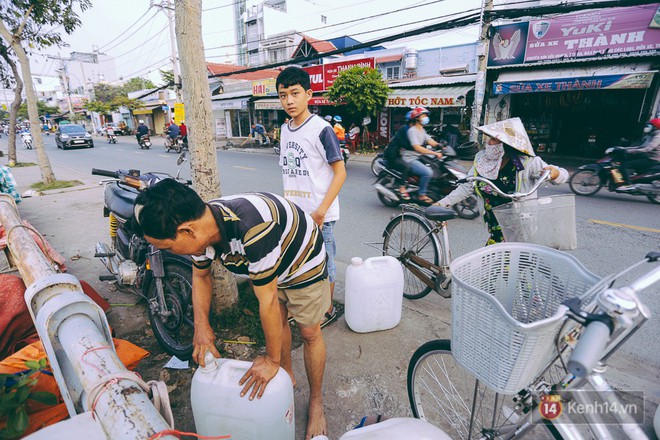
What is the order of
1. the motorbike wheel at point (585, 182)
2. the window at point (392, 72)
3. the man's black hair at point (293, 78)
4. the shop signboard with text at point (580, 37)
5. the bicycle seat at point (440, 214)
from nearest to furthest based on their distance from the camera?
the man's black hair at point (293, 78), the bicycle seat at point (440, 214), the motorbike wheel at point (585, 182), the shop signboard with text at point (580, 37), the window at point (392, 72)

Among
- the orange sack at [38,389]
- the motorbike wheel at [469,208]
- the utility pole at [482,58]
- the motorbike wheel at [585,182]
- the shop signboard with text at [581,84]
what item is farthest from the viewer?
the utility pole at [482,58]

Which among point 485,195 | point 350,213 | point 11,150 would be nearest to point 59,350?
point 485,195

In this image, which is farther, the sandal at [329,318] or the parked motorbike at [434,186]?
the parked motorbike at [434,186]

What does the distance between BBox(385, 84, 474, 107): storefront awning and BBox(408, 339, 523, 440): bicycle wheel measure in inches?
454

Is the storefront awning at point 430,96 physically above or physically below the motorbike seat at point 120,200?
above

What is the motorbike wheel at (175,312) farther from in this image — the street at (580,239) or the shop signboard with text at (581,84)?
the shop signboard with text at (581,84)

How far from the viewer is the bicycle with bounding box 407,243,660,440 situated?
86cm

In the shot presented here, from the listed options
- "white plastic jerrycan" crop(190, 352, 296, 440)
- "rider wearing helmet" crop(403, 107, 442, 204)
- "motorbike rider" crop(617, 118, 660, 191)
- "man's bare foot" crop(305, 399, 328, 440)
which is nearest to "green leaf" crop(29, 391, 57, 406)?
"white plastic jerrycan" crop(190, 352, 296, 440)

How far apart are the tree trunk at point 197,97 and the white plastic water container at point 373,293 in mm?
1046

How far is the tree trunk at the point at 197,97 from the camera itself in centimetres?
235

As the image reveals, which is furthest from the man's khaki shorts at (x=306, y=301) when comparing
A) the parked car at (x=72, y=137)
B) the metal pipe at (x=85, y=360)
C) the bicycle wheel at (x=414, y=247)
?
the parked car at (x=72, y=137)

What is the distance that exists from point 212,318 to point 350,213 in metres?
3.62

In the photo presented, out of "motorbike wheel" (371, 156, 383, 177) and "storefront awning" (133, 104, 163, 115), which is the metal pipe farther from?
"storefront awning" (133, 104, 163, 115)

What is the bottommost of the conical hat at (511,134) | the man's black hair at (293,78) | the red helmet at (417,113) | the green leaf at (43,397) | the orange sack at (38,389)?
the orange sack at (38,389)
